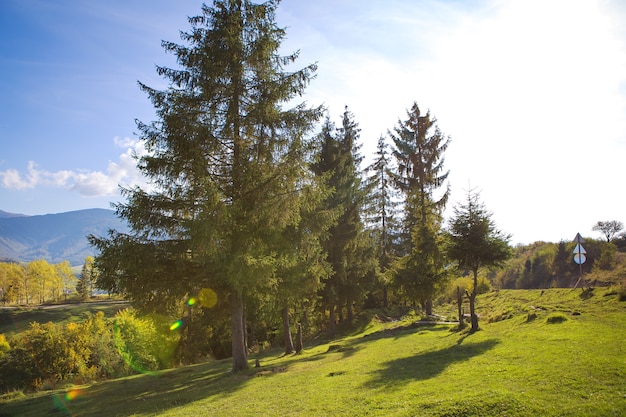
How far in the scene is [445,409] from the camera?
7.10 metres

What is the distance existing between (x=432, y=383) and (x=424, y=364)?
303 centimetres

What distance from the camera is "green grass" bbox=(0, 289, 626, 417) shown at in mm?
7219

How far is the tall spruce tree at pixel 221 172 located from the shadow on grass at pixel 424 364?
549 centimetres

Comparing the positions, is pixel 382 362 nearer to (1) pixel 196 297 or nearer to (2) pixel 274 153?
(1) pixel 196 297

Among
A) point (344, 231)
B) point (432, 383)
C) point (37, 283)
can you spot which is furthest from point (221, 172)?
point (37, 283)

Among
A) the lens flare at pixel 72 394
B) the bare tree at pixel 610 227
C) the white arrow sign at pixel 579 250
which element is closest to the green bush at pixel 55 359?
the lens flare at pixel 72 394

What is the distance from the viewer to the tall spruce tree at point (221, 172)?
44.8ft

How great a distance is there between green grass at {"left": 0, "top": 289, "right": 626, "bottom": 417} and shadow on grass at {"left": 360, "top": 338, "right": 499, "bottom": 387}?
37 mm

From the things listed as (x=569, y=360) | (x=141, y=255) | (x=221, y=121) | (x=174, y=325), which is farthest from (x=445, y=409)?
(x=174, y=325)

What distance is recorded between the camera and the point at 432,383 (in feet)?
30.6

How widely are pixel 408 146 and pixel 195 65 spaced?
62.5 ft

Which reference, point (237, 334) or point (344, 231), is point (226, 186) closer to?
point (237, 334)

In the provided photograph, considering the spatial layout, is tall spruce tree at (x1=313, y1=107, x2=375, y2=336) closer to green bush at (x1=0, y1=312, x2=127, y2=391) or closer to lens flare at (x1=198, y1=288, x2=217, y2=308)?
lens flare at (x1=198, y1=288, x2=217, y2=308)

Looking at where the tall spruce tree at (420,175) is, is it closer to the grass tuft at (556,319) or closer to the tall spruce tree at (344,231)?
the tall spruce tree at (344,231)
